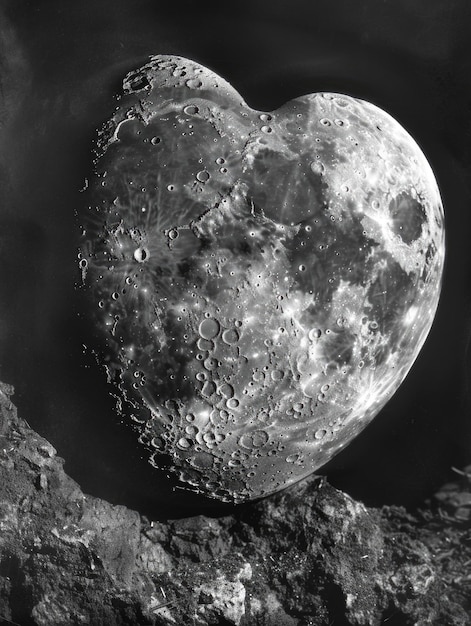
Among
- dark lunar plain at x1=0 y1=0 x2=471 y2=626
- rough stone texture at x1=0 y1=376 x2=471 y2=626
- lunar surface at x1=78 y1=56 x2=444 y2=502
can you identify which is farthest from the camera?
dark lunar plain at x1=0 y1=0 x2=471 y2=626

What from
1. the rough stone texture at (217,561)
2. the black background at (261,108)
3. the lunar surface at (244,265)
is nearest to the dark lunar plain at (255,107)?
the black background at (261,108)

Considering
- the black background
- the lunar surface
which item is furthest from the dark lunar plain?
the lunar surface

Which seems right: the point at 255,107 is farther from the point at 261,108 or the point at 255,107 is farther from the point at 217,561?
the point at 217,561

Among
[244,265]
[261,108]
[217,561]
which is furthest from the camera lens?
[261,108]

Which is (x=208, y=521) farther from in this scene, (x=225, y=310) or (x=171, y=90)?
(x=171, y=90)

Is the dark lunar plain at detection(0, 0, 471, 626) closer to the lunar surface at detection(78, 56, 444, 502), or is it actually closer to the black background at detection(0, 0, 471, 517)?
the black background at detection(0, 0, 471, 517)

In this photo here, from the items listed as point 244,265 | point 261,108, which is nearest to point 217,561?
point 244,265

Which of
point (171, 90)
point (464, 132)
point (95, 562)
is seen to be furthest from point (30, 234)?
point (464, 132)

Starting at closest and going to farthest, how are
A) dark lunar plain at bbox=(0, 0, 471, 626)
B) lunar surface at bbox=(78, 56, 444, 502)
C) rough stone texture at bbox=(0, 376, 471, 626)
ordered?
lunar surface at bbox=(78, 56, 444, 502)
rough stone texture at bbox=(0, 376, 471, 626)
dark lunar plain at bbox=(0, 0, 471, 626)
